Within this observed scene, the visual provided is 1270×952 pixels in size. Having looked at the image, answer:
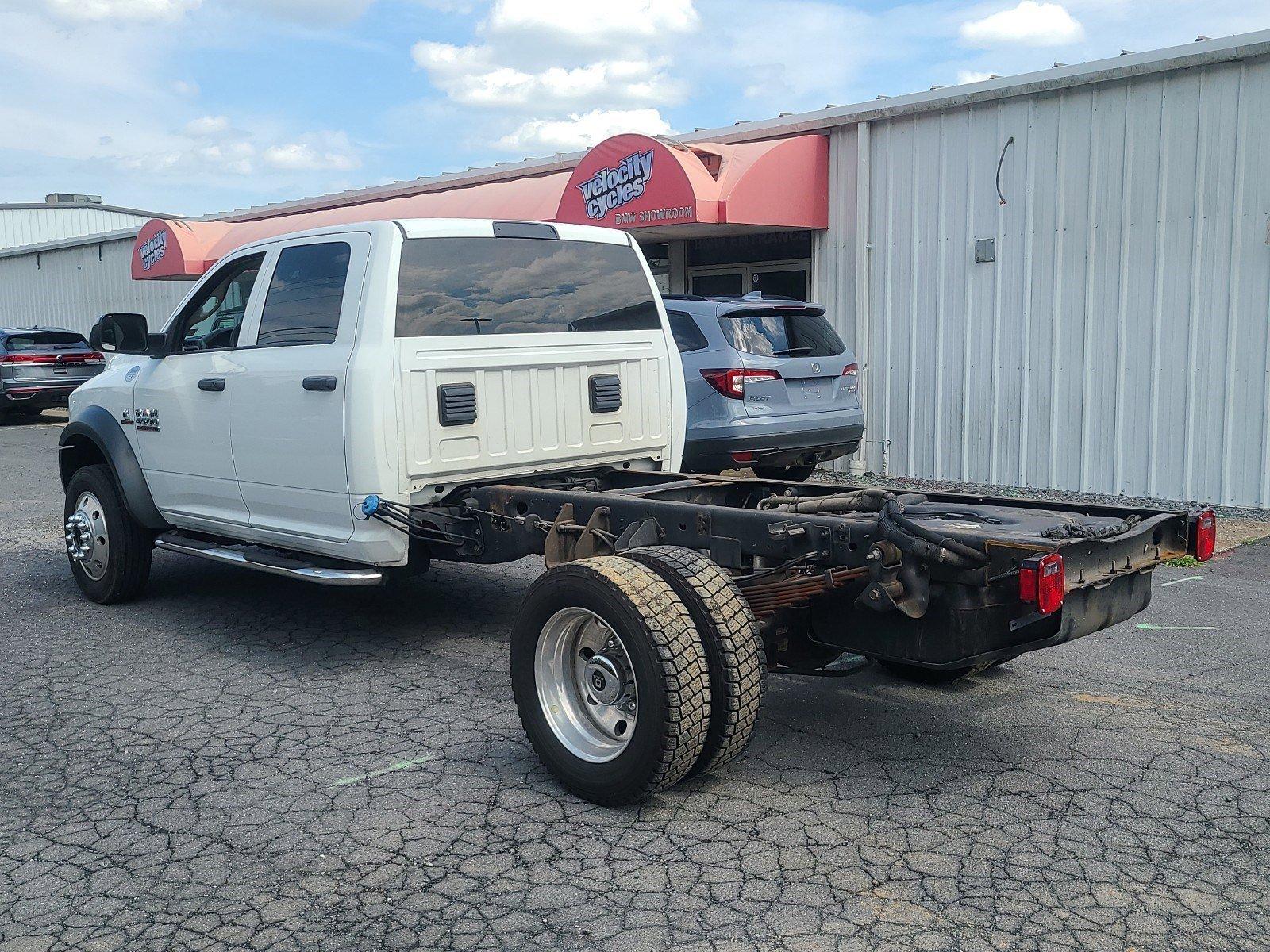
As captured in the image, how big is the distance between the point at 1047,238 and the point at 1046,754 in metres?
8.13

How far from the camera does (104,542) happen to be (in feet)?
23.7

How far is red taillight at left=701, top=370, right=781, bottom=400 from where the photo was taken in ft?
30.8

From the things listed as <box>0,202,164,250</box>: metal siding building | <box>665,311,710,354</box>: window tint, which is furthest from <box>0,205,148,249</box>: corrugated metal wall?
<box>665,311,710,354</box>: window tint

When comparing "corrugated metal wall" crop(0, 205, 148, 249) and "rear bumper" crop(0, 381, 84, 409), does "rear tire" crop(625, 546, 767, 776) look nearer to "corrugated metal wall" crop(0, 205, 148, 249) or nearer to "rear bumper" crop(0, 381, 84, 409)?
"rear bumper" crop(0, 381, 84, 409)

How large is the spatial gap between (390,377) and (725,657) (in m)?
2.26

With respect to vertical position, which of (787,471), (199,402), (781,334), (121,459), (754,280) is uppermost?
(754,280)

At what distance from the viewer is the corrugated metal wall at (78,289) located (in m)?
25.7

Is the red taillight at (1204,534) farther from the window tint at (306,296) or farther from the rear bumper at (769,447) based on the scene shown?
the rear bumper at (769,447)

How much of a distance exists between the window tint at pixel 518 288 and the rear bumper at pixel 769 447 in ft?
8.84

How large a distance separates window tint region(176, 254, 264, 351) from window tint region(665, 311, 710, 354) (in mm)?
3875

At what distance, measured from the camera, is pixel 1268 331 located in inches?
409

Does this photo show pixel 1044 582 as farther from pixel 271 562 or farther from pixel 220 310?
pixel 220 310

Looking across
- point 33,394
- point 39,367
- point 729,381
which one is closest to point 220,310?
point 729,381

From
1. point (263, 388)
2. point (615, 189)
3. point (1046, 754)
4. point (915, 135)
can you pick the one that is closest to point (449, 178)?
point (615, 189)
